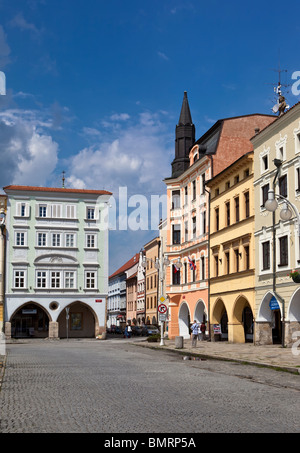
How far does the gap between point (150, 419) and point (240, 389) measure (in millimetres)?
5071

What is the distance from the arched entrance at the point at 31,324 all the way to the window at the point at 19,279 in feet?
11.7

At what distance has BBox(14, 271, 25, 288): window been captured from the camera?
62281 mm

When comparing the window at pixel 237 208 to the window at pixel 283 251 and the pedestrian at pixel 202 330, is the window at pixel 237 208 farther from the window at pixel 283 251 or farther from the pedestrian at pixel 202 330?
the pedestrian at pixel 202 330

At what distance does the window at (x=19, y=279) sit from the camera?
6228 cm

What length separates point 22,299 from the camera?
6212 centimetres

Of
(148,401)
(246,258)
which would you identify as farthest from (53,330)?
(148,401)

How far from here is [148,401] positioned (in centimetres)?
1167

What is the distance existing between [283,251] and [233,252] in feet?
27.3

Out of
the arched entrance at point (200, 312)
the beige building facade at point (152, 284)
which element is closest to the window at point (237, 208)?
the arched entrance at point (200, 312)

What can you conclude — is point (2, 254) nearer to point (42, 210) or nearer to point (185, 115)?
point (42, 210)

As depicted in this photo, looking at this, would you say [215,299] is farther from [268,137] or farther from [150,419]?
[150,419]

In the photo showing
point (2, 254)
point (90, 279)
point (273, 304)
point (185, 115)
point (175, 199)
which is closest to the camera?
point (273, 304)
